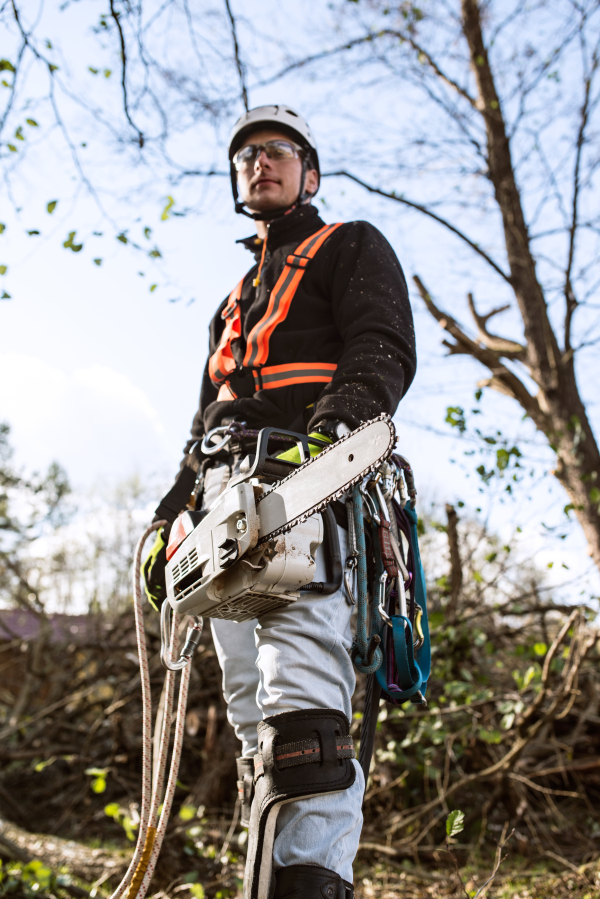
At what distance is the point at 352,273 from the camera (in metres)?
2.01

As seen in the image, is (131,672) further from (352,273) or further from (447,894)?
(352,273)

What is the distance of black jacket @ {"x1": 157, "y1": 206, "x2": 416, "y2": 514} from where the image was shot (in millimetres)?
1747

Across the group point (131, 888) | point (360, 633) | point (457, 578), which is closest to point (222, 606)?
point (360, 633)

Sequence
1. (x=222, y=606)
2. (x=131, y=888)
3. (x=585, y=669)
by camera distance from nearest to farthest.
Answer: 1. (x=222, y=606)
2. (x=131, y=888)
3. (x=585, y=669)

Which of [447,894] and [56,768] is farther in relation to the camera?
[56,768]

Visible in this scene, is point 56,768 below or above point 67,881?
above

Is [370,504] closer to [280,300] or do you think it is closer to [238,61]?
→ [280,300]

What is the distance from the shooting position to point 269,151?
8.23 feet

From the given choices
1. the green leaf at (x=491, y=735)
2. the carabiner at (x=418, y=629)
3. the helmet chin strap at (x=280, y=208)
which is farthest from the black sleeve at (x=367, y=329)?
the green leaf at (x=491, y=735)

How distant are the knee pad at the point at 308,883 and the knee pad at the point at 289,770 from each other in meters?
0.02

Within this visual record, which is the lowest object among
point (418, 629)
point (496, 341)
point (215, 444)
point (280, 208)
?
point (418, 629)

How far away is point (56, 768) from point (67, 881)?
2.88 m

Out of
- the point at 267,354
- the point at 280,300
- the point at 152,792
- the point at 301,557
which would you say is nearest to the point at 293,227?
the point at 280,300

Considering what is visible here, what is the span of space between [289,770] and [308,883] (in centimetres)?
21
